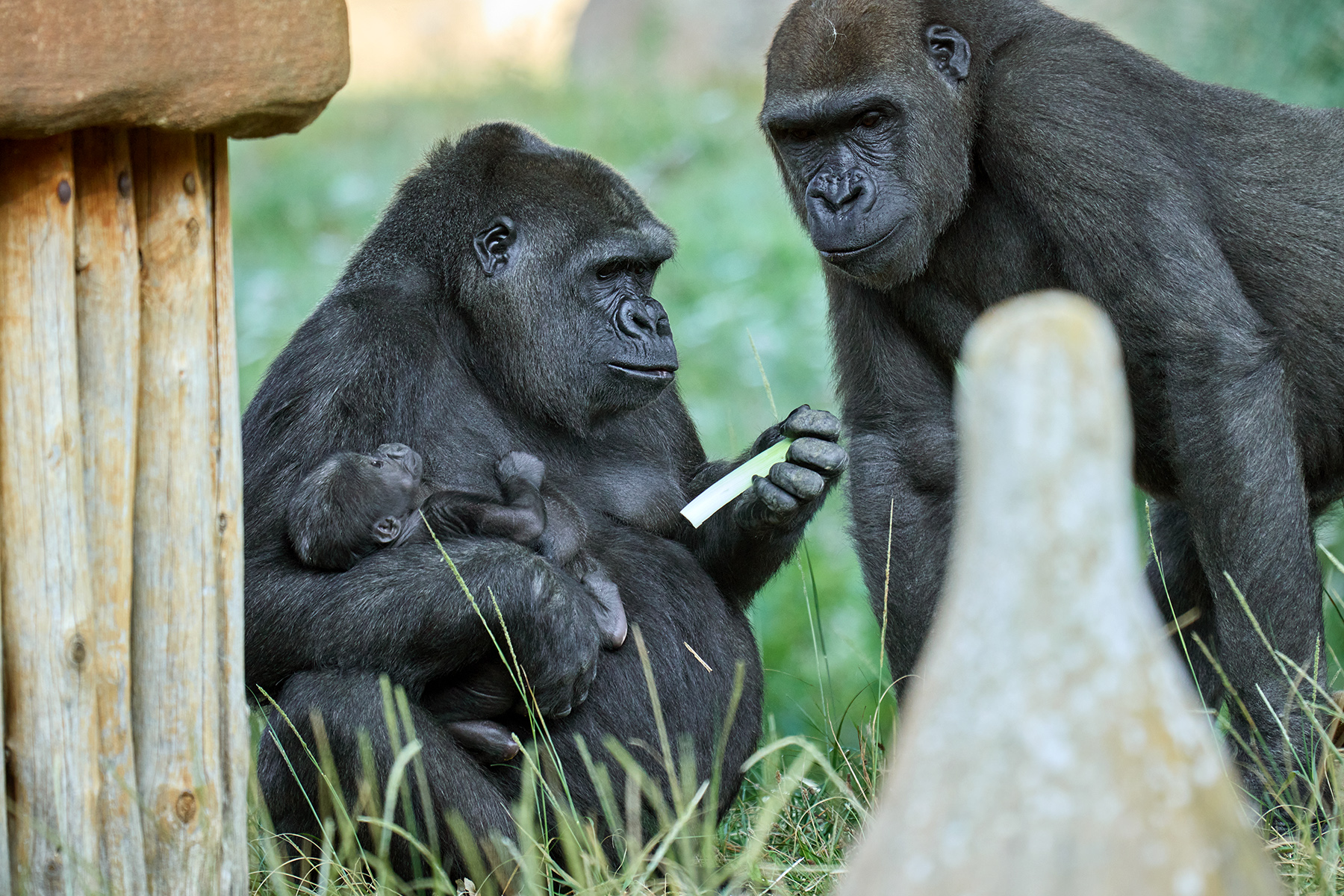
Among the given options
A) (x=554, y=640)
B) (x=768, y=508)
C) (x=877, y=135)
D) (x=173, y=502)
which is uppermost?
(x=877, y=135)

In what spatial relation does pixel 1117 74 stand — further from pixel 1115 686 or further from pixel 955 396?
pixel 1115 686

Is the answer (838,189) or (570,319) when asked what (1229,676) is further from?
(570,319)

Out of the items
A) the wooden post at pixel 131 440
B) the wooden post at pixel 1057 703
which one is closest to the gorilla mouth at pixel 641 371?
the wooden post at pixel 131 440

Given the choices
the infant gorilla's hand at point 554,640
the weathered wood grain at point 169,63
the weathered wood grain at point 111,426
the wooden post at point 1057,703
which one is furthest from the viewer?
the infant gorilla's hand at point 554,640

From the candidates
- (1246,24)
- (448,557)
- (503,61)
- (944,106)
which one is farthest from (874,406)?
(503,61)

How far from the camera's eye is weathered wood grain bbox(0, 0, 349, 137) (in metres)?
1.87

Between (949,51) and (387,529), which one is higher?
(949,51)

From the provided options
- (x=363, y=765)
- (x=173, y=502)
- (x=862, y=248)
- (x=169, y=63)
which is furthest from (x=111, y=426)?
(x=862, y=248)

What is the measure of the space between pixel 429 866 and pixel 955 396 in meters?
1.79

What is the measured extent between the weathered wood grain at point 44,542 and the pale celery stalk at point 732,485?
1420mm

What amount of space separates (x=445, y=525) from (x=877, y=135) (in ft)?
4.61

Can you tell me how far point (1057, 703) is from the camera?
128cm

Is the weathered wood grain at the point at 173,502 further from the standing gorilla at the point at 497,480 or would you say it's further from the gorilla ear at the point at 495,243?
the gorilla ear at the point at 495,243

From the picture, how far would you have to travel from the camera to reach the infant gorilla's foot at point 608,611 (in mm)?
3039
